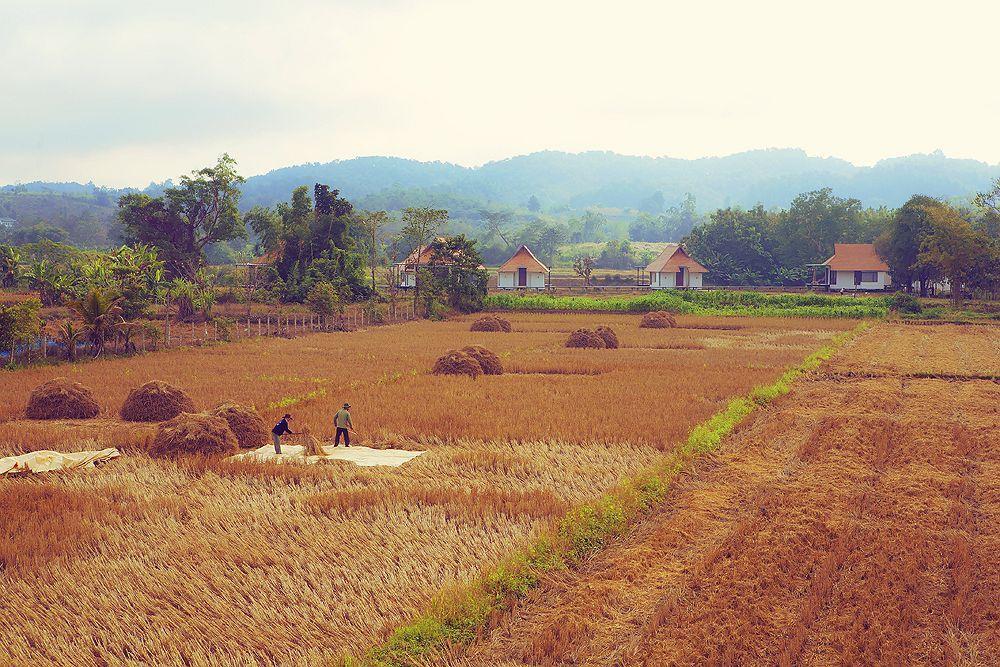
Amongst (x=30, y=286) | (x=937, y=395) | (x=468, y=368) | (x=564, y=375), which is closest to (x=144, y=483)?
(x=468, y=368)

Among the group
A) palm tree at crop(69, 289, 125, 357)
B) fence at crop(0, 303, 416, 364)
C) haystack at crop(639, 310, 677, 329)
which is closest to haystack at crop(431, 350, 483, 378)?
palm tree at crop(69, 289, 125, 357)

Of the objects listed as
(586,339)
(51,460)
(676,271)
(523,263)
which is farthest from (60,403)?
(676,271)

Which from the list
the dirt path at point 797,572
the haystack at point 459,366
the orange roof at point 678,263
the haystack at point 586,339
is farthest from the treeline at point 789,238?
the dirt path at point 797,572

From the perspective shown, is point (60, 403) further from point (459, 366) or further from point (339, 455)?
point (459, 366)

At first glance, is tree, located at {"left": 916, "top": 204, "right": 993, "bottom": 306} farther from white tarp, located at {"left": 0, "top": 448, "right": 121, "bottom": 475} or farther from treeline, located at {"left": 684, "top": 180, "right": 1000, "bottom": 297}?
white tarp, located at {"left": 0, "top": 448, "right": 121, "bottom": 475}

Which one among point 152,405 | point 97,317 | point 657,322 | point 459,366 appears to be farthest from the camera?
point 657,322

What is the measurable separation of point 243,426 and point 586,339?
17.8 meters

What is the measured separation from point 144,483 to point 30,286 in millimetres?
38196

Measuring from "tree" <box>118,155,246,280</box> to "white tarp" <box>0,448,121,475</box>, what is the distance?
33602mm

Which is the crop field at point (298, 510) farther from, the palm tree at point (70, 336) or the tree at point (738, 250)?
the tree at point (738, 250)

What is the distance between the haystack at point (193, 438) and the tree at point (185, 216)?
33491 millimetres

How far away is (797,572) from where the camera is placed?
7.25 meters

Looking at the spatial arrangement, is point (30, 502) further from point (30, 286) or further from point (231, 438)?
point (30, 286)

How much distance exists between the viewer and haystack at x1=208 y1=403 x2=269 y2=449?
490 inches
